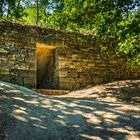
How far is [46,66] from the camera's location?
42.4 ft

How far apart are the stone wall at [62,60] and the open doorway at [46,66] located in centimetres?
21

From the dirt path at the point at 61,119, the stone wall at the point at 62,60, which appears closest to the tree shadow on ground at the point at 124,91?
the stone wall at the point at 62,60

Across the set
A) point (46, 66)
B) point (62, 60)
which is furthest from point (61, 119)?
point (46, 66)

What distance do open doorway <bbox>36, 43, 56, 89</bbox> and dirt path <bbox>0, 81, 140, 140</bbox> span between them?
495 cm

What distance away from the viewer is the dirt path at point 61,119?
5523 mm

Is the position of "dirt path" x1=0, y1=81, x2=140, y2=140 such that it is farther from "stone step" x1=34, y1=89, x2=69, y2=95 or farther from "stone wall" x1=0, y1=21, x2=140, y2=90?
A: "stone wall" x1=0, y1=21, x2=140, y2=90

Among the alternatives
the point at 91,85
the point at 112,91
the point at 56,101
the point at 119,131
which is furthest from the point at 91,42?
the point at 119,131

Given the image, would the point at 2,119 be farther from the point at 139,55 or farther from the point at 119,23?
the point at 139,55

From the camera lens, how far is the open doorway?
12.4m

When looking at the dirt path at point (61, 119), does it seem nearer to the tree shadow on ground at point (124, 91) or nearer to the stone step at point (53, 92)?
the tree shadow on ground at point (124, 91)

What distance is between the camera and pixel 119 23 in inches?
390

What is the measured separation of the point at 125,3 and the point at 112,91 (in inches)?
112

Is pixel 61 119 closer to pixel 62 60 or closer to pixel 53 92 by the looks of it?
pixel 53 92

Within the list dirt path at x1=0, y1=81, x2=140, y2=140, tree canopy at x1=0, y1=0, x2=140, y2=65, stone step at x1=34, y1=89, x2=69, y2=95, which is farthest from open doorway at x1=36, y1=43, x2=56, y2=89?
dirt path at x1=0, y1=81, x2=140, y2=140
